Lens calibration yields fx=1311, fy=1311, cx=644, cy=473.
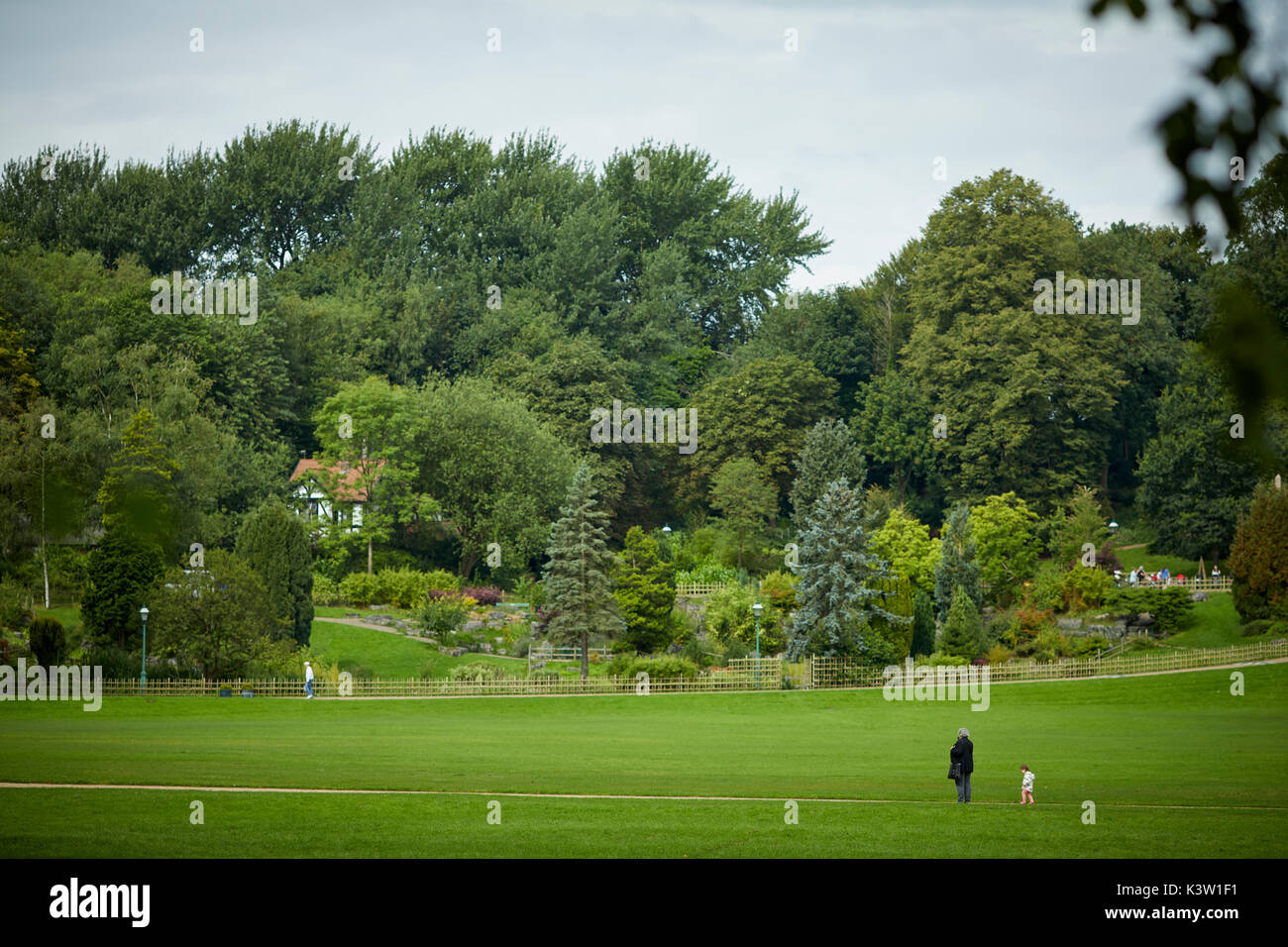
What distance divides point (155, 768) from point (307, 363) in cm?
4928

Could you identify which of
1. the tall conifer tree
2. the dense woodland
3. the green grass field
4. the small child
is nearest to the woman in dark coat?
the green grass field

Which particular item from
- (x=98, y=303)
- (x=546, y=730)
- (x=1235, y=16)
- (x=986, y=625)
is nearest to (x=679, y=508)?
(x=986, y=625)

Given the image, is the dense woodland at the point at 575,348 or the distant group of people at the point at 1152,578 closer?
the distant group of people at the point at 1152,578

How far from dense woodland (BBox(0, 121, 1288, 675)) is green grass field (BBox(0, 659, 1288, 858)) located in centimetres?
1309

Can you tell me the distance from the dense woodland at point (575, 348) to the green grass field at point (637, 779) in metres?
13.1

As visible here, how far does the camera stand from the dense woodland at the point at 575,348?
56.8 metres

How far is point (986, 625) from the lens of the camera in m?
50.4

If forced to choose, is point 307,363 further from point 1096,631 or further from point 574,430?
point 1096,631

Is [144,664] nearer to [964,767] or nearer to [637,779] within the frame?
[637,779]

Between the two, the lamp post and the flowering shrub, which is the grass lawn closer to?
the flowering shrub

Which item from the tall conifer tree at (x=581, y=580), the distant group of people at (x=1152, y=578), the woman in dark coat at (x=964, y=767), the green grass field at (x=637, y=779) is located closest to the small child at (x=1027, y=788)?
the green grass field at (x=637, y=779)

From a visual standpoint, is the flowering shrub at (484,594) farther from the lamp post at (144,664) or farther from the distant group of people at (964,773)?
the distant group of people at (964,773)

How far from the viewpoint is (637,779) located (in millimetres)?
21438
